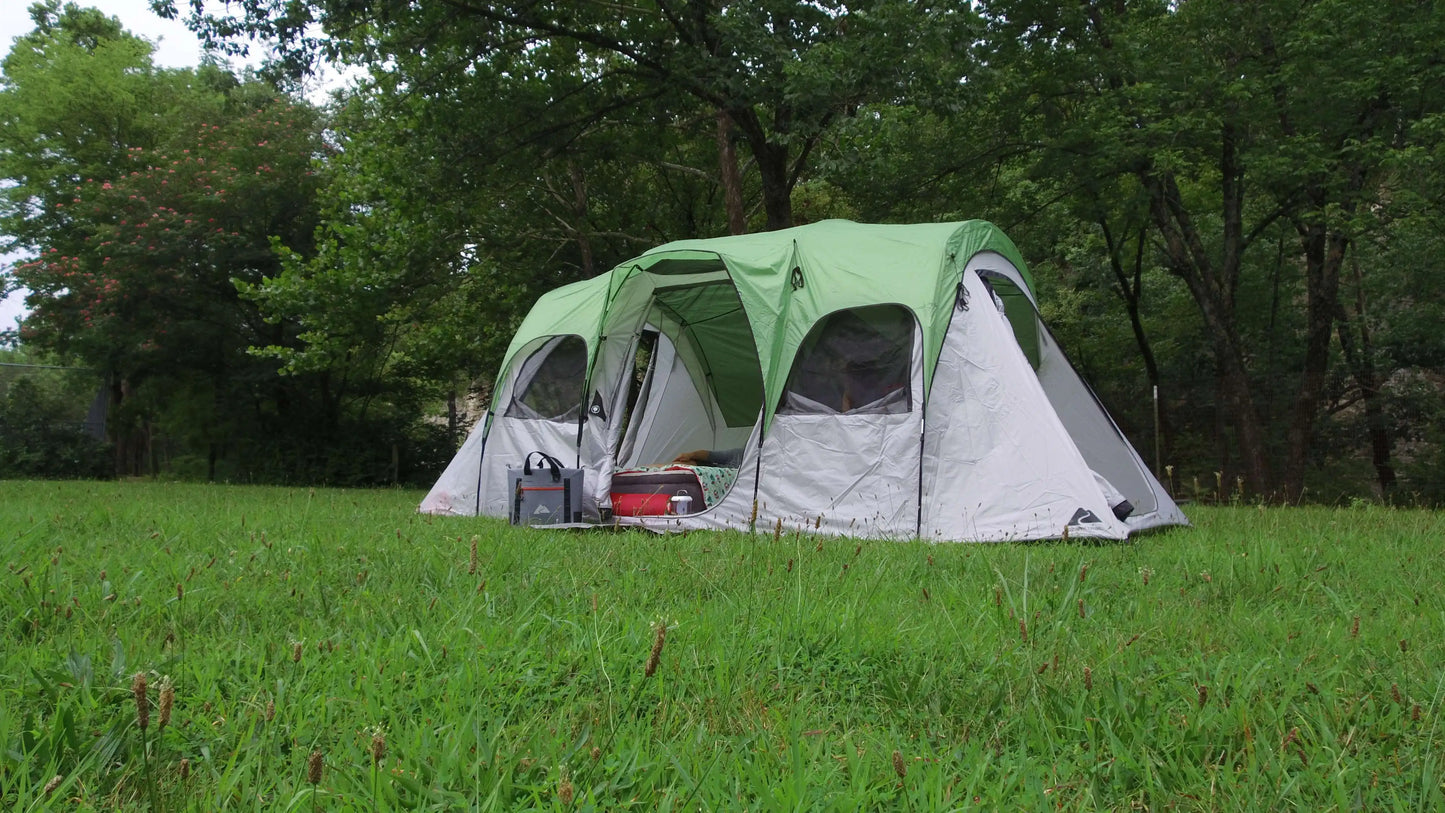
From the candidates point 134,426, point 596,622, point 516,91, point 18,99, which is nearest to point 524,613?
point 596,622

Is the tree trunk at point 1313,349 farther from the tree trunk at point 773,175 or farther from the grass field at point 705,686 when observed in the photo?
the grass field at point 705,686

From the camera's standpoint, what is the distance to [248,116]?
744 inches

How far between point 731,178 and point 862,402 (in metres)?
7.53

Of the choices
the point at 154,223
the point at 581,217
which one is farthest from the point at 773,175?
the point at 154,223

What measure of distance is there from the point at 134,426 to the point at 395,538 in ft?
60.7

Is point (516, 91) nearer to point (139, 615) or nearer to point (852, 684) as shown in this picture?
point (139, 615)

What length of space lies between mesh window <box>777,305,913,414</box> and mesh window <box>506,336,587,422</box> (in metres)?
1.97

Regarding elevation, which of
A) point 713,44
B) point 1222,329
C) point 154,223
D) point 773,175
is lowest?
point 1222,329

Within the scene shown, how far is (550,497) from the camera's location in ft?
23.4

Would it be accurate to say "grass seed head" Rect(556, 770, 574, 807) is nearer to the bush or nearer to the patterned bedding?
the patterned bedding

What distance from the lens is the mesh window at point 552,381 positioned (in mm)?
8055

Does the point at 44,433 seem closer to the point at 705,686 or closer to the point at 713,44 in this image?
the point at 713,44

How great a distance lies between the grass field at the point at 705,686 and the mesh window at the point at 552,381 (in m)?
4.08

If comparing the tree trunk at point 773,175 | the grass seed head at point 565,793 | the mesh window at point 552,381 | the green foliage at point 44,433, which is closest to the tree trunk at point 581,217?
the tree trunk at point 773,175
